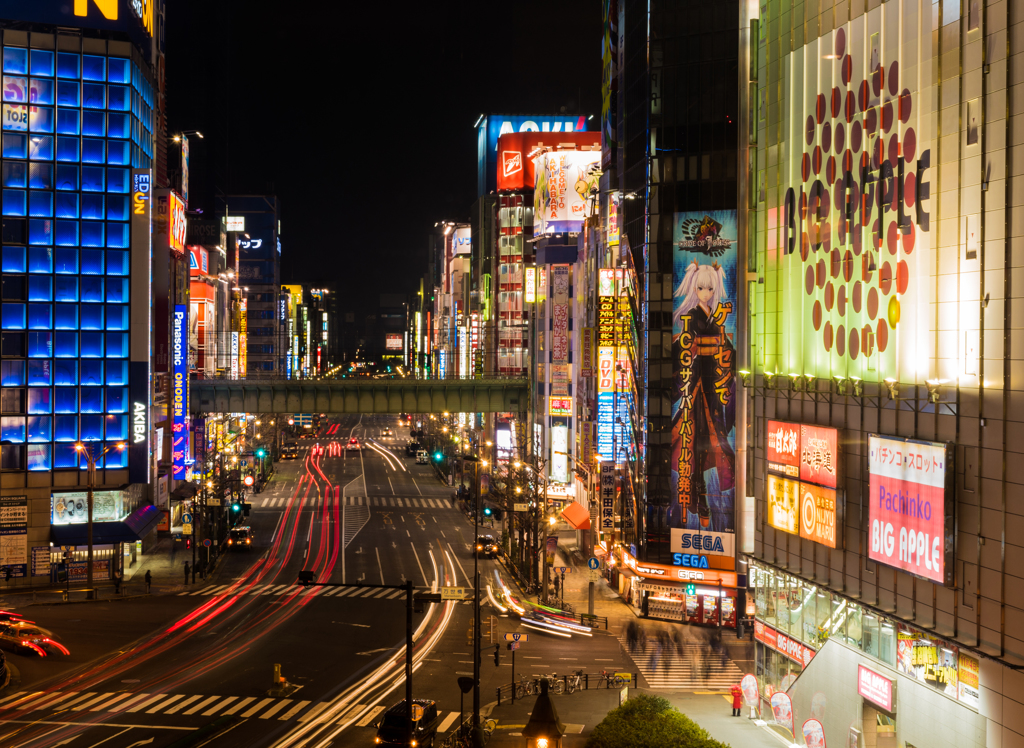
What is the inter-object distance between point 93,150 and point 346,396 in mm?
26532

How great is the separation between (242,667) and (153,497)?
31.6 m

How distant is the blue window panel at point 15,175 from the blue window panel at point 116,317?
8.80 meters

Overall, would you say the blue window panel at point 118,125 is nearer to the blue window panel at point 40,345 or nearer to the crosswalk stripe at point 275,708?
the blue window panel at point 40,345

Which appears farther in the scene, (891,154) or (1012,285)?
(891,154)

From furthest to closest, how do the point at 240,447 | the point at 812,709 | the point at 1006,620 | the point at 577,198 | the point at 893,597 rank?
1. the point at 240,447
2. the point at 577,198
3. the point at 812,709
4. the point at 893,597
5. the point at 1006,620

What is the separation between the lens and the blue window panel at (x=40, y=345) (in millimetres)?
61406

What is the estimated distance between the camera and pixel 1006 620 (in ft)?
74.3

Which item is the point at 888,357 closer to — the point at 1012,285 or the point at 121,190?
the point at 1012,285

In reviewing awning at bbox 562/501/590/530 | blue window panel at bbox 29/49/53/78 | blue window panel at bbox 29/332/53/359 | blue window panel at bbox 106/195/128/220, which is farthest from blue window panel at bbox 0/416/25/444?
awning at bbox 562/501/590/530

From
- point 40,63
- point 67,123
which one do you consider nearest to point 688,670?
point 67,123

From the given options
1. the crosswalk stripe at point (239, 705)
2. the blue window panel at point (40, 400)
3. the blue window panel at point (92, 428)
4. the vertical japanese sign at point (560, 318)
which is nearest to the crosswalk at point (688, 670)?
the crosswalk stripe at point (239, 705)

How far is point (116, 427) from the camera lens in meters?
63.8

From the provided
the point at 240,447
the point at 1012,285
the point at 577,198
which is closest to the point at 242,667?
the point at 1012,285

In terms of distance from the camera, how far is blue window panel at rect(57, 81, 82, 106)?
62375 millimetres
